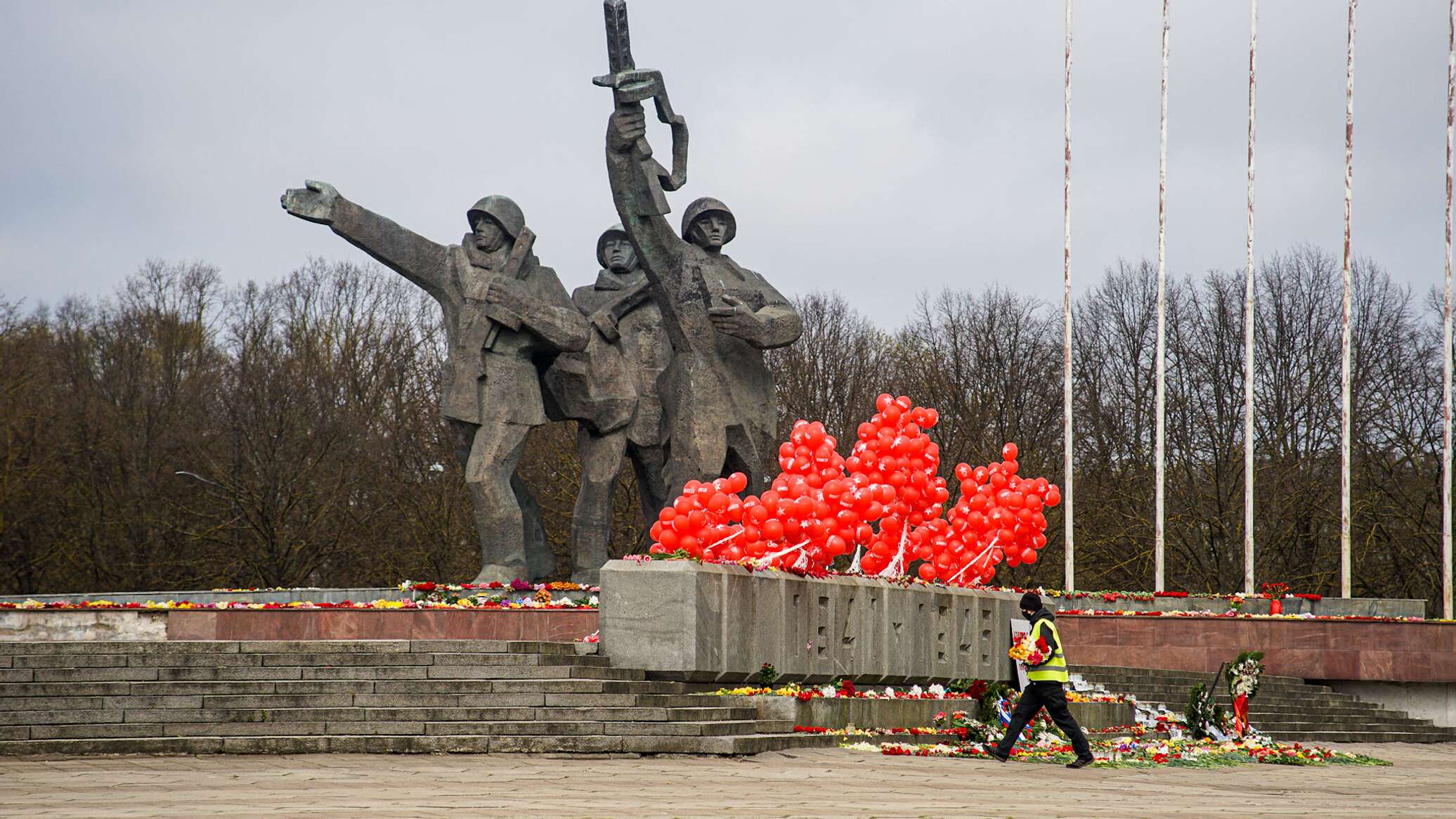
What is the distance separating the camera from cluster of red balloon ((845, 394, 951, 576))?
17.4 m

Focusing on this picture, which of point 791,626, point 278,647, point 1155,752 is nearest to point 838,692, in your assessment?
point 791,626

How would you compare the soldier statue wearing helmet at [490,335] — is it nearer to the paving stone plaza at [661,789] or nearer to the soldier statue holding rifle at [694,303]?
the soldier statue holding rifle at [694,303]

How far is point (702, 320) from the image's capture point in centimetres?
2069

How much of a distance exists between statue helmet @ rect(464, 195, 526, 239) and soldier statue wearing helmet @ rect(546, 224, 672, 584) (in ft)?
4.78

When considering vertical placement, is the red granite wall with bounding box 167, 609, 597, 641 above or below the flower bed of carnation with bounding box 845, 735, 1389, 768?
above

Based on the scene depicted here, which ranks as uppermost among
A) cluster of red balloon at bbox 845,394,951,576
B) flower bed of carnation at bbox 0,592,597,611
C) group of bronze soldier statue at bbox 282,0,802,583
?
group of bronze soldier statue at bbox 282,0,802,583

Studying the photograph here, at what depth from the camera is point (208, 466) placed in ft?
136

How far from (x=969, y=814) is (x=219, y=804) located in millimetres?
3636

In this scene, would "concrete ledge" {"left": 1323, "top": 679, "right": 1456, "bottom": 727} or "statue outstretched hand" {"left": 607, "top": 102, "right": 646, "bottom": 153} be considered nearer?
"statue outstretched hand" {"left": 607, "top": 102, "right": 646, "bottom": 153}

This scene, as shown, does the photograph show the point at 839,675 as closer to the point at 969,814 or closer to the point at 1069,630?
the point at 969,814

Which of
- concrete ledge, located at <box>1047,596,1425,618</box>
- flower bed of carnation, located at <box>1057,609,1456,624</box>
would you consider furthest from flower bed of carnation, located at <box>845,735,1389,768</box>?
concrete ledge, located at <box>1047,596,1425,618</box>

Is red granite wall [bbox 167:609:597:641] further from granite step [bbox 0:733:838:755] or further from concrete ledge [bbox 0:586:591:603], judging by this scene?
granite step [bbox 0:733:838:755]

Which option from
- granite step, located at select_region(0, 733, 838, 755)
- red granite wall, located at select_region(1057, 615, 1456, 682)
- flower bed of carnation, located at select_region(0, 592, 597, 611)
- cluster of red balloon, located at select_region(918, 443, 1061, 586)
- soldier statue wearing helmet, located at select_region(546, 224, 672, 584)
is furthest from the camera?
red granite wall, located at select_region(1057, 615, 1456, 682)

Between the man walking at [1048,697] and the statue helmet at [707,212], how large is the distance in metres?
8.52
